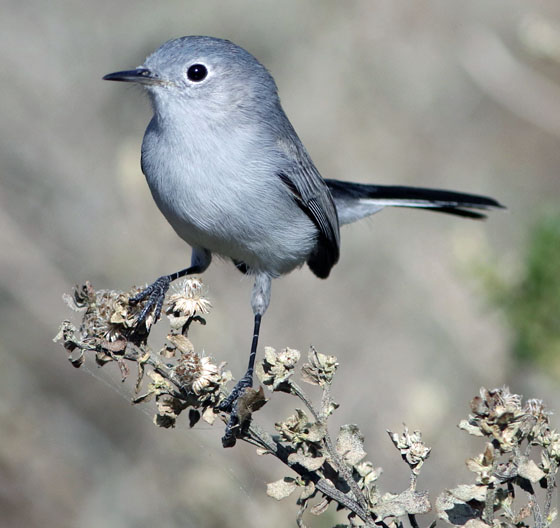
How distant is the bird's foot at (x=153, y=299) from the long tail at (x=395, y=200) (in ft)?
4.66

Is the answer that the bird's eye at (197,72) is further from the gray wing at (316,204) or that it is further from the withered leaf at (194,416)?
the withered leaf at (194,416)

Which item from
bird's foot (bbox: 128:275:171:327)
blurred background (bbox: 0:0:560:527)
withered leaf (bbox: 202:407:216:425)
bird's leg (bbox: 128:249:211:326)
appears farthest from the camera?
blurred background (bbox: 0:0:560:527)

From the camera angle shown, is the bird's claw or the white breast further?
the white breast

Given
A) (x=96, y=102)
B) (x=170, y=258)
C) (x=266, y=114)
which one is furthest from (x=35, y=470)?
(x=96, y=102)

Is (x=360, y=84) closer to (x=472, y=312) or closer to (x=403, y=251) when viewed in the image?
(x=403, y=251)

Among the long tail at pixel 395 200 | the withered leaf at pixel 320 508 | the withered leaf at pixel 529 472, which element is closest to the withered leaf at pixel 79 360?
the withered leaf at pixel 320 508

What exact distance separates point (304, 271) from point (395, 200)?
1495mm

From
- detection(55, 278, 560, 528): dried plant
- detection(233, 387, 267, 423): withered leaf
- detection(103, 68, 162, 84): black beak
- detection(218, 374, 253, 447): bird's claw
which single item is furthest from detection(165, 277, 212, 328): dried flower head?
detection(103, 68, 162, 84): black beak

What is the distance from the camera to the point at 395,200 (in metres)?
4.20

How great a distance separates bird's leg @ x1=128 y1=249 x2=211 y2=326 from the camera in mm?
2072

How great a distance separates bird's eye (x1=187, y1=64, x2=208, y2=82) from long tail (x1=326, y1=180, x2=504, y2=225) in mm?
1317

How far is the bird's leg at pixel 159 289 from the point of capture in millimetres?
2072

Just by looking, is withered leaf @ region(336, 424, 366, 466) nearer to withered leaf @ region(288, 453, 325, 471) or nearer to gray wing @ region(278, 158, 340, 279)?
withered leaf @ region(288, 453, 325, 471)

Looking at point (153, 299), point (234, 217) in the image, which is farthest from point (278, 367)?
point (234, 217)
